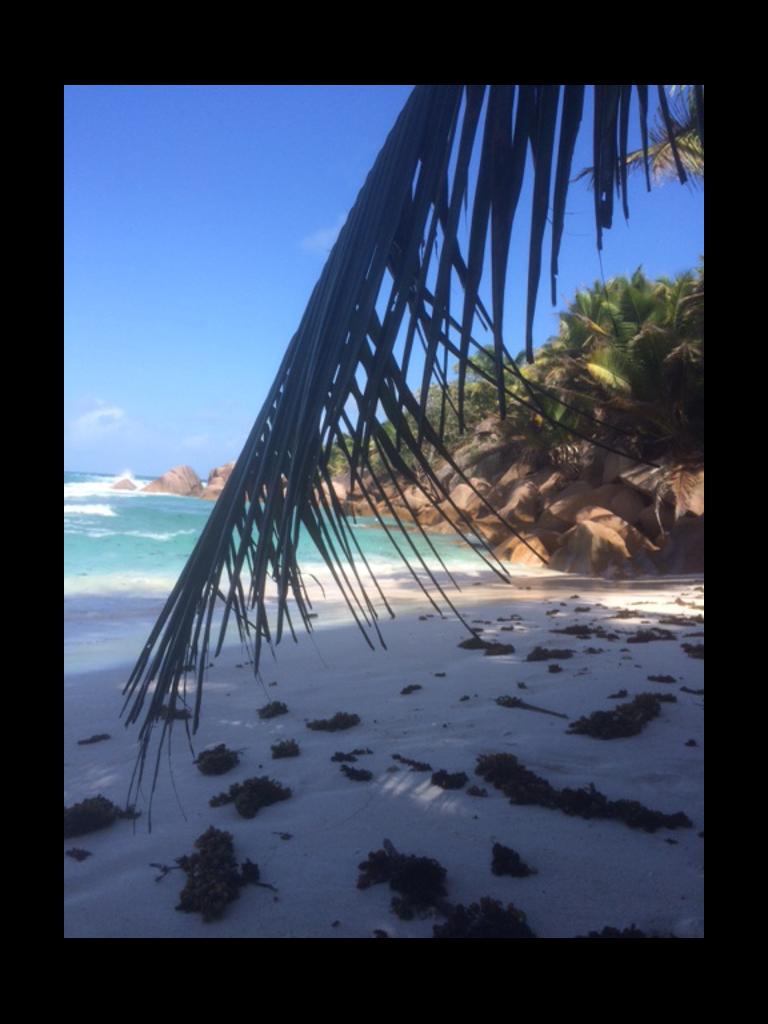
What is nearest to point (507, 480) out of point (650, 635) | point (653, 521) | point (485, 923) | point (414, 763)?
point (653, 521)

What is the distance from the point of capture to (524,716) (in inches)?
170

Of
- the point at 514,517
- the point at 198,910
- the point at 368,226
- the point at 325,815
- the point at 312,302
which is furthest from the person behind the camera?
the point at 514,517

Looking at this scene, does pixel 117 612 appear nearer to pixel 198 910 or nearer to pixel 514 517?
pixel 198 910

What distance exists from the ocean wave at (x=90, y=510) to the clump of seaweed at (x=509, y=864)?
34.5 metres

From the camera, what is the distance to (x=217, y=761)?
3.66 meters

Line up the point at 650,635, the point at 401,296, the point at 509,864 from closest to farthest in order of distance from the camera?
1. the point at 401,296
2. the point at 509,864
3. the point at 650,635

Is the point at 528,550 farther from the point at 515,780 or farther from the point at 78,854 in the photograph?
the point at 78,854

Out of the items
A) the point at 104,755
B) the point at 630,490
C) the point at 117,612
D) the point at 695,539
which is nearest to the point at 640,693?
the point at 104,755

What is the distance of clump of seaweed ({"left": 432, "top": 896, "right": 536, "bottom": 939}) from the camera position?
6.87 ft

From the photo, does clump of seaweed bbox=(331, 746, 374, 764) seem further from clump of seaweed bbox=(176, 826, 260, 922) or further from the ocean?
the ocean

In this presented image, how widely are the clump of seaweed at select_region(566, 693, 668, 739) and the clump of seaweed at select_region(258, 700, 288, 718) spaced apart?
80.8 inches

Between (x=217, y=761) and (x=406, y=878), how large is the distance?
1619 millimetres

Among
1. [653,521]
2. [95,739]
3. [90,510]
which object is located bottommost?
[95,739]
